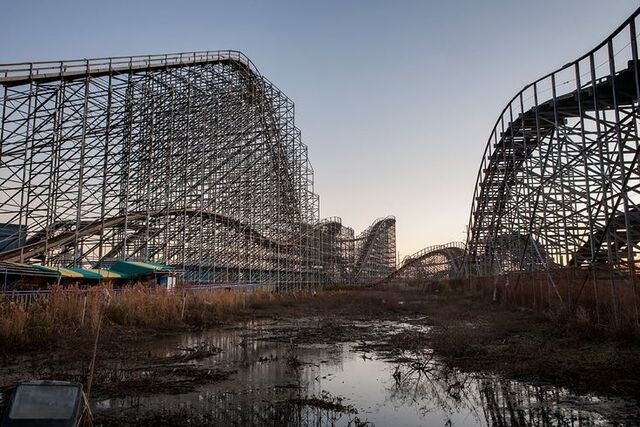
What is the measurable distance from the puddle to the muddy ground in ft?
0.33

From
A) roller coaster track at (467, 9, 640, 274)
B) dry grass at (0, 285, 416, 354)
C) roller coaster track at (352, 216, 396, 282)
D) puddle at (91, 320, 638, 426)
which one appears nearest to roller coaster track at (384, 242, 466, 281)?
roller coaster track at (352, 216, 396, 282)

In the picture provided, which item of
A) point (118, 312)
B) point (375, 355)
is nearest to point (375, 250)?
→ point (118, 312)

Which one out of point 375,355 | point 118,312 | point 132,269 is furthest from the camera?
point 132,269

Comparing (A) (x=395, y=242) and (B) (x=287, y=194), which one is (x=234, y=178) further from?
(A) (x=395, y=242)

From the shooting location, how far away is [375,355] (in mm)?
8711

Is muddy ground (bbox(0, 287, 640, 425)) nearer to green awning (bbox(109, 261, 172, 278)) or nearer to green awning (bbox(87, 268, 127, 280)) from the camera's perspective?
green awning (bbox(87, 268, 127, 280))

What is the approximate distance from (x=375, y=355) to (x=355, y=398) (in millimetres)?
3057

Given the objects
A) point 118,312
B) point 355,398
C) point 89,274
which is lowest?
point 355,398

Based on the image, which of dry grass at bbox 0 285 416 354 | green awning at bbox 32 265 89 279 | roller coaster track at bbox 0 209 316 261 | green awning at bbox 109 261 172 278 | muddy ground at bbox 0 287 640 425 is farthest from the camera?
green awning at bbox 109 261 172 278

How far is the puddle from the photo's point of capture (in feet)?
15.6

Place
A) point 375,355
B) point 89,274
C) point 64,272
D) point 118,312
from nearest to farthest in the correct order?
point 375,355
point 118,312
point 64,272
point 89,274

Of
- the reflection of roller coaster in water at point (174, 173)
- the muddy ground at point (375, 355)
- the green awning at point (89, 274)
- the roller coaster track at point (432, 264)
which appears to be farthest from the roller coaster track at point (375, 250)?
the muddy ground at point (375, 355)

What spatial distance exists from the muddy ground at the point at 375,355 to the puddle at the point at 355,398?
4.0 inches

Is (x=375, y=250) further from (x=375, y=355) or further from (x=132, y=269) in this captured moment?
(x=375, y=355)
